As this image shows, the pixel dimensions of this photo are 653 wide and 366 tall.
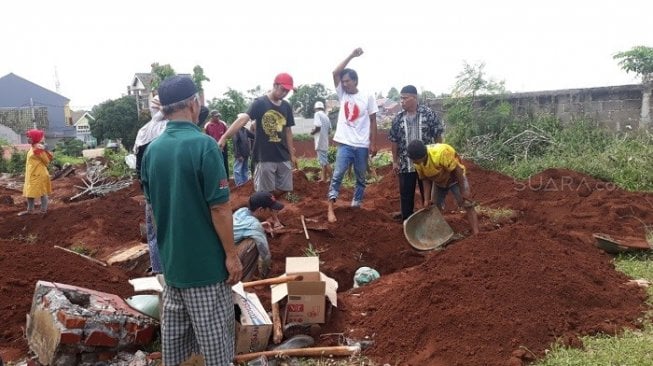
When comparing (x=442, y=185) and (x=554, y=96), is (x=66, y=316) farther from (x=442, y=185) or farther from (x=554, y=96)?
(x=554, y=96)

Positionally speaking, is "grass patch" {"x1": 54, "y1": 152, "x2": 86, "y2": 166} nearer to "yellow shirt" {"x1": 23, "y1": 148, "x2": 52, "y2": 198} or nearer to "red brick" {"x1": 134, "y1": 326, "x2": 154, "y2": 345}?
"yellow shirt" {"x1": 23, "y1": 148, "x2": 52, "y2": 198}

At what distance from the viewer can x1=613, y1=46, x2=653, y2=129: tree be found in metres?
10.1

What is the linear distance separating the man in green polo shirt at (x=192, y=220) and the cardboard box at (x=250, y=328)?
2.35ft

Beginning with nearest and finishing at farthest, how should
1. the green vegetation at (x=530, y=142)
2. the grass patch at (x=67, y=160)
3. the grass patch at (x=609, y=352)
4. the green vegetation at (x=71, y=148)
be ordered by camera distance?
the grass patch at (x=609, y=352), the green vegetation at (x=530, y=142), the grass patch at (x=67, y=160), the green vegetation at (x=71, y=148)

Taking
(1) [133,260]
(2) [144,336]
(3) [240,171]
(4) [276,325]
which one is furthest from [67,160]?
(4) [276,325]

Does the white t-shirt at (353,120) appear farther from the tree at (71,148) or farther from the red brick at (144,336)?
the tree at (71,148)

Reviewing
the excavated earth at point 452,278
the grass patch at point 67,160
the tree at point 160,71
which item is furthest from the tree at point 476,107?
the grass patch at point 67,160

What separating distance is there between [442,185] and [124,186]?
932cm

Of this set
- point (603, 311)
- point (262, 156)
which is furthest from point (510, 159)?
point (603, 311)

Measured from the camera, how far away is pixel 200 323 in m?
2.49

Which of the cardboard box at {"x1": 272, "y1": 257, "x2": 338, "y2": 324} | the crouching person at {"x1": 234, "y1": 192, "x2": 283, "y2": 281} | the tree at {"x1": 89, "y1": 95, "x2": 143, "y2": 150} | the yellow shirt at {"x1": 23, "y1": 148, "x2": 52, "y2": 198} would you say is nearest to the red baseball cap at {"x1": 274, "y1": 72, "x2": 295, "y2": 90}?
the crouching person at {"x1": 234, "y1": 192, "x2": 283, "y2": 281}

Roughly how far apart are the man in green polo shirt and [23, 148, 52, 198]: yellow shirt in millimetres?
6932

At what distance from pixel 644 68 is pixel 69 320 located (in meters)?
11.1

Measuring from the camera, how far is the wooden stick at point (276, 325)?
3.50 metres
